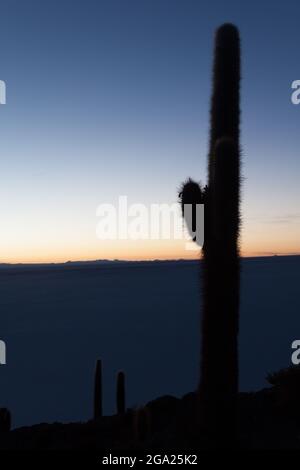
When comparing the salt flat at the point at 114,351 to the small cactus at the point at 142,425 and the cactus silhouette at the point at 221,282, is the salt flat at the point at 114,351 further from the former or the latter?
the cactus silhouette at the point at 221,282

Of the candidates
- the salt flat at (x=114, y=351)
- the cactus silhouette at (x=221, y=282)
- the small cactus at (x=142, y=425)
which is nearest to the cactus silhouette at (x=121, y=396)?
the small cactus at (x=142, y=425)

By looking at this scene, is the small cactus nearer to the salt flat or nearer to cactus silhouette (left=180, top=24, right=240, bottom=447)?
cactus silhouette (left=180, top=24, right=240, bottom=447)

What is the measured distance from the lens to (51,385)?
2838 cm

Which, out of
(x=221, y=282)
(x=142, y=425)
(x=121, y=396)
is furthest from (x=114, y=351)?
(x=221, y=282)

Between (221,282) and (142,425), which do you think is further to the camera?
(142,425)

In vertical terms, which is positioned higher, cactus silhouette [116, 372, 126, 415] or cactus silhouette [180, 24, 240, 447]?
cactus silhouette [180, 24, 240, 447]

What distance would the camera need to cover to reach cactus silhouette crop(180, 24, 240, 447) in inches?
336

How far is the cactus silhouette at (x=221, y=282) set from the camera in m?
8.55

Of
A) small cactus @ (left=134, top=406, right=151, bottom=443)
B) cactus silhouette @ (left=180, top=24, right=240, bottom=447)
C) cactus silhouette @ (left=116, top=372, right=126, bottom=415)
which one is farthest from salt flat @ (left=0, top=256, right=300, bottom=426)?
cactus silhouette @ (left=180, top=24, right=240, bottom=447)

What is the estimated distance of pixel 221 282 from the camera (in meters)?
8.55

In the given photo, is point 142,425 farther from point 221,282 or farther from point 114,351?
point 114,351
